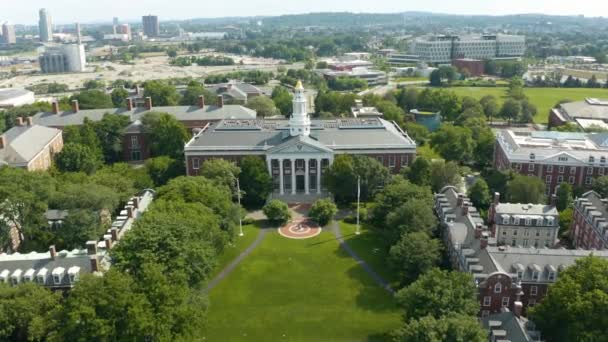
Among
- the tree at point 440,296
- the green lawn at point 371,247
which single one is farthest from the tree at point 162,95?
the tree at point 440,296

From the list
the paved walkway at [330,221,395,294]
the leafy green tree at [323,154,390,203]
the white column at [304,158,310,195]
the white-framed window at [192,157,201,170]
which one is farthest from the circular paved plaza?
the white-framed window at [192,157,201,170]

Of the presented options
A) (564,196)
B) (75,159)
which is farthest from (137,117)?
(564,196)

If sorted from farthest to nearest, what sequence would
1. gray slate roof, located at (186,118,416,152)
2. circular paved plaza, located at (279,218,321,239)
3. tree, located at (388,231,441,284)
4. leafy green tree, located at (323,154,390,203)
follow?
gray slate roof, located at (186,118,416,152)
leafy green tree, located at (323,154,390,203)
circular paved plaza, located at (279,218,321,239)
tree, located at (388,231,441,284)

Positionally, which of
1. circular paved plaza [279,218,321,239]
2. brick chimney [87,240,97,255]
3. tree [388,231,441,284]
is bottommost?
circular paved plaza [279,218,321,239]

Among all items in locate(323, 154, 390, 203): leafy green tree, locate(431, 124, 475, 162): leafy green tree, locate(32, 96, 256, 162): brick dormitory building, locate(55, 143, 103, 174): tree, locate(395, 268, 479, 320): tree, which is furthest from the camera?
locate(32, 96, 256, 162): brick dormitory building

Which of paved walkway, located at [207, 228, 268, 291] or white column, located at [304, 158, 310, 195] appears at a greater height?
white column, located at [304, 158, 310, 195]

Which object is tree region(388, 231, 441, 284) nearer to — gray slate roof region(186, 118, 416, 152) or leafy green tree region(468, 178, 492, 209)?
leafy green tree region(468, 178, 492, 209)
